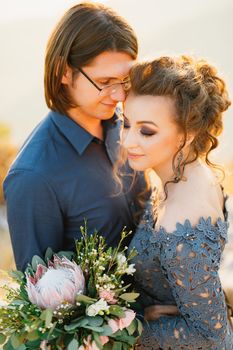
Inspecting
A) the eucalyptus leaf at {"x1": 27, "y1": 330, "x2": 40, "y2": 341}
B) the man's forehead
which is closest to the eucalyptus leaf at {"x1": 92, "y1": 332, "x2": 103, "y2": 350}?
the eucalyptus leaf at {"x1": 27, "y1": 330, "x2": 40, "y2": 341}

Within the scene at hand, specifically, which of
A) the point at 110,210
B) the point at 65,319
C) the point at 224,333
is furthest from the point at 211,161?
the point at 65,319

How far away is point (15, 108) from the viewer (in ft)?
36.4

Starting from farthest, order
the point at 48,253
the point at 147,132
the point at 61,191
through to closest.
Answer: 1. the point at 61,191
2. the point at 48,253
3. the point at 147,132

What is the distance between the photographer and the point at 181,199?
2318 mm

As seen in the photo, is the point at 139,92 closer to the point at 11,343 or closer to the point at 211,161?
the point at 211,161

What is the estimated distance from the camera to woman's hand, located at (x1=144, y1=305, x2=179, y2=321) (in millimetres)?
2510

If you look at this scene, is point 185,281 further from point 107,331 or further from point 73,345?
point 73,345

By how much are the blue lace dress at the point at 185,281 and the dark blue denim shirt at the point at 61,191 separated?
0.27 metres

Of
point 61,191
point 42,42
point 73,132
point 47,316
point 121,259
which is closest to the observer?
point 47,316

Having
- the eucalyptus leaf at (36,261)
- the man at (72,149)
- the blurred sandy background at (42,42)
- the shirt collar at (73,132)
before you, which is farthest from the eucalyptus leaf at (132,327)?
the blurred sandy background at (42,42)

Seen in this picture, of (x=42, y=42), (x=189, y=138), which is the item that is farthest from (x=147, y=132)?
(x=42, y=42)

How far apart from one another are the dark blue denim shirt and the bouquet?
0.32 metres

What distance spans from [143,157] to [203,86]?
408mm

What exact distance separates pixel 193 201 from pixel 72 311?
2.22 feet
